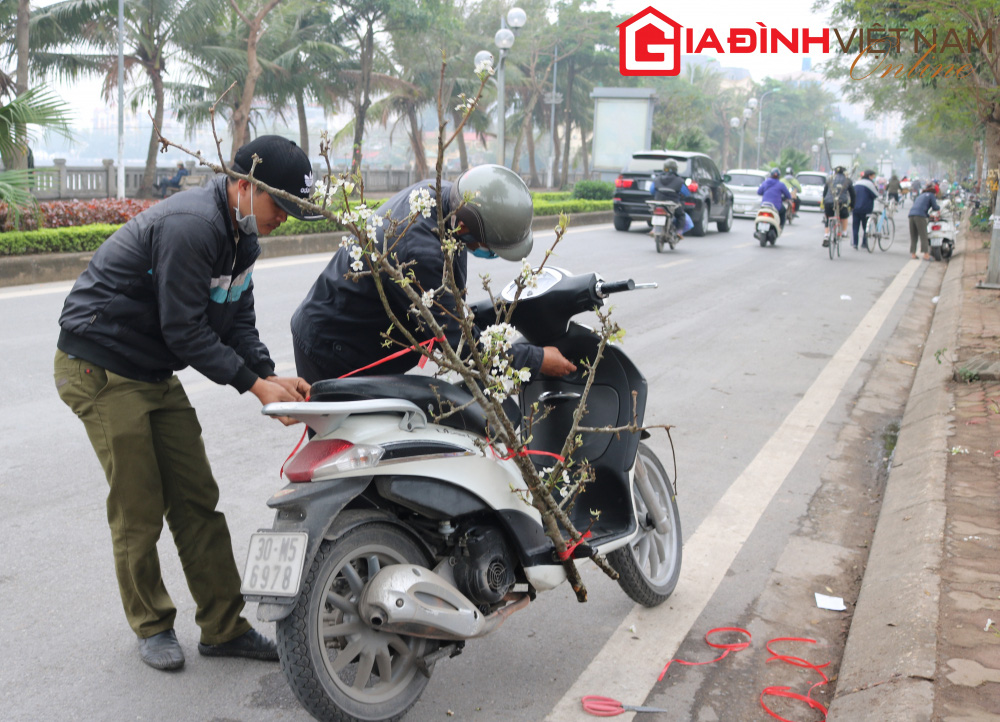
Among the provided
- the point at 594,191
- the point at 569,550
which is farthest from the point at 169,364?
the point at 594,191

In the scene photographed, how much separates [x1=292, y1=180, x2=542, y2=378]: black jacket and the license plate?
2.39ft

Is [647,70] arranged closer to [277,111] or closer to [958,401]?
[277,111]

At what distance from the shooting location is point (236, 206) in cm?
282

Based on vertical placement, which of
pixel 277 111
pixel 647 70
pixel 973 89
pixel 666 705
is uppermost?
pixel 647 70

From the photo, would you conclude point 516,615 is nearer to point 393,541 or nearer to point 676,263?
point 393,541

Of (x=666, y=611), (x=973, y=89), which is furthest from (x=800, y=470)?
(x=973, y=89)

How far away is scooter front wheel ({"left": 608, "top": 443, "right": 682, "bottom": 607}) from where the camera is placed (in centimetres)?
350

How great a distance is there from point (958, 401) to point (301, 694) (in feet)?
17.8

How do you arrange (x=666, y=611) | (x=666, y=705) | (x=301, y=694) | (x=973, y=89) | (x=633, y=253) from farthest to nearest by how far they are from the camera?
(x=633, y=253)
(x=973, y=89)
(x=666, y=611)
(x=666, y=705)
(x=301, y=694)

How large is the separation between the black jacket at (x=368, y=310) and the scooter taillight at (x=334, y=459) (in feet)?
1.60

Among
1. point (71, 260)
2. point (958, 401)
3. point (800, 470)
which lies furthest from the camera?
point (71, 260)

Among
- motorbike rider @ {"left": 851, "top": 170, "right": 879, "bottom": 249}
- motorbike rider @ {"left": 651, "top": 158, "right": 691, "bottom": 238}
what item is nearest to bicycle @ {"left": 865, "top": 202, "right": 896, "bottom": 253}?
motorbike rider @ {"left": 851, "top": 170, "right": 879, "bottom": 249}

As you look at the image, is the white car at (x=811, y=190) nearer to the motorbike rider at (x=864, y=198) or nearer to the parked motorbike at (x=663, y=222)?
the motorbike rider at (x=864, y=198)

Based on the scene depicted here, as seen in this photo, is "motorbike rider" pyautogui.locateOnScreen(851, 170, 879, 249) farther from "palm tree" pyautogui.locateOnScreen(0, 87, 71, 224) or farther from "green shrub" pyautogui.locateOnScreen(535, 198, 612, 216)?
"palm tree" pyautogui.locateOnScreen(0, 87, 71, 224)
